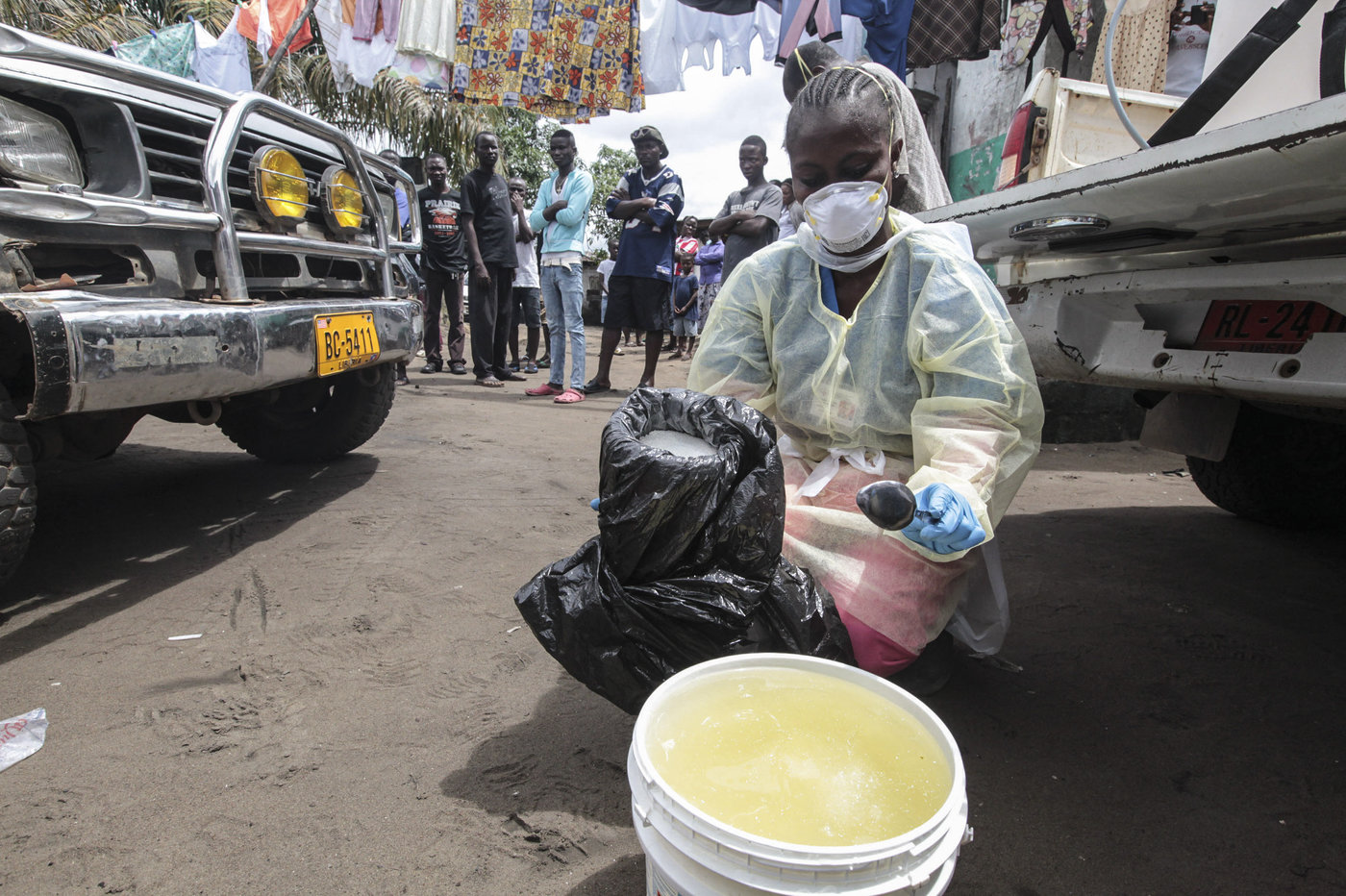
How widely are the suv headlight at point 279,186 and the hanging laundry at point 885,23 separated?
3.49 meters

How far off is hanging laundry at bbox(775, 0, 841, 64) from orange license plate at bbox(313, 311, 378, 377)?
3.06 metres

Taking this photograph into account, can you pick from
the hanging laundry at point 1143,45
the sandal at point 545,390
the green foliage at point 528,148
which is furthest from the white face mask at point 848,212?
the green foliage at point 528,148

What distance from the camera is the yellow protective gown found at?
4.75 ft

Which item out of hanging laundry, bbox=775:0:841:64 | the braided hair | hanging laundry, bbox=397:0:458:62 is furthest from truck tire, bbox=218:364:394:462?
hanging laundry, bbox=397:0:458:62

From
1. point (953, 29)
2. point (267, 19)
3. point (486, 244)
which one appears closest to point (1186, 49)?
point (953, 29)

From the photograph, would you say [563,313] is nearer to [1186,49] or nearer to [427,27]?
[427,27]

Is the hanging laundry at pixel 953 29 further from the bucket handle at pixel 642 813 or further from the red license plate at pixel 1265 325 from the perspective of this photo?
the bucket handle at pixel 642 813

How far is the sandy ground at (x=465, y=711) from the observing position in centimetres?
127

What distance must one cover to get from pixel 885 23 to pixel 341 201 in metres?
3.53

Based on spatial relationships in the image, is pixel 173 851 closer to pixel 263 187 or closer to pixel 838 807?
pixel 838 807

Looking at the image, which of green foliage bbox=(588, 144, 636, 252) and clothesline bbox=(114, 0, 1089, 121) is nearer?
clothesline bbox=(114, 0, 1089, 121)

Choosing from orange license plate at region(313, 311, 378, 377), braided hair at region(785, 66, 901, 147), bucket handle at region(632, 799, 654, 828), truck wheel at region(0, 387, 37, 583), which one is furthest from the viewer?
orange license plate at region(313, 311, 378, 377)

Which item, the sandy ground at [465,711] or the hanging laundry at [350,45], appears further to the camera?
the hanging laundry at [350,45]

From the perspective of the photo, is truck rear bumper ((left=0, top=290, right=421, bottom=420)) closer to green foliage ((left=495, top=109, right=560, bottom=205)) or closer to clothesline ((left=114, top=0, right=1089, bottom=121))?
clothesline ((left=114, top=0, right=1089, bottom=121))
